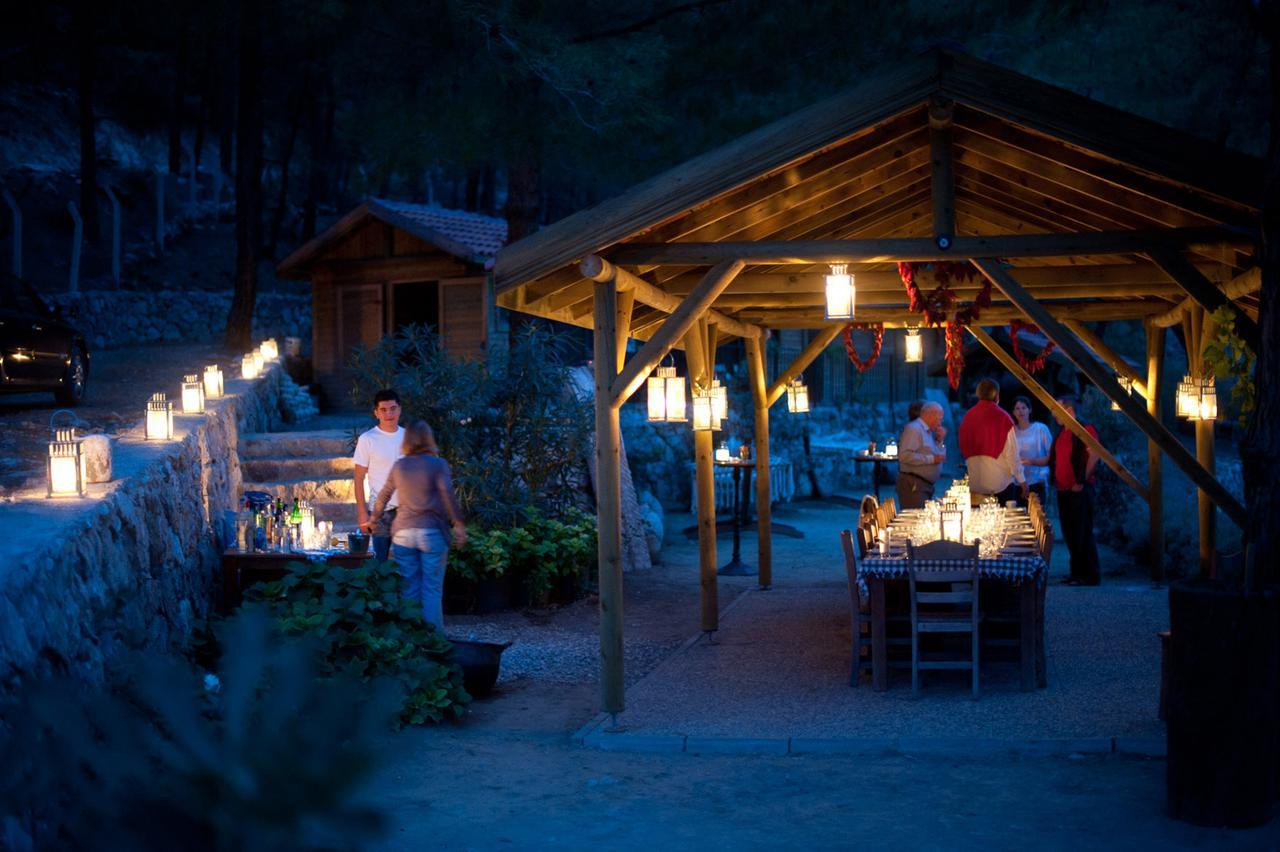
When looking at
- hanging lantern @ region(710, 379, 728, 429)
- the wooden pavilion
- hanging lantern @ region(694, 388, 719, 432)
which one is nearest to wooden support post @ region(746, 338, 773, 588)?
hanging lantern @ region(710, 379, 728, 429)

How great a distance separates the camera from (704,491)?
979 cm

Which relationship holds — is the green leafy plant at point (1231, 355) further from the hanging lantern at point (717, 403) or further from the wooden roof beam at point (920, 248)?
the hanging lantern at point (717, 403)

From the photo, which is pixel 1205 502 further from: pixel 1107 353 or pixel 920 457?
pixel 920 457

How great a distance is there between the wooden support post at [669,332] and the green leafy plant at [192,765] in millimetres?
5419

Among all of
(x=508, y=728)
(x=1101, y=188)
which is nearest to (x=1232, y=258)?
(x=1101, y=188)

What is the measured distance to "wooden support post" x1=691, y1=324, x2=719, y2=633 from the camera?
9.40m

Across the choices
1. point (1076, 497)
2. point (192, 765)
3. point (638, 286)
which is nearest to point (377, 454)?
point (638, 286)

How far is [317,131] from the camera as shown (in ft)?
117

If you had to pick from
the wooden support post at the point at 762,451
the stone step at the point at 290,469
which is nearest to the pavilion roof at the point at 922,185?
the wooden support post at the point at 762,451

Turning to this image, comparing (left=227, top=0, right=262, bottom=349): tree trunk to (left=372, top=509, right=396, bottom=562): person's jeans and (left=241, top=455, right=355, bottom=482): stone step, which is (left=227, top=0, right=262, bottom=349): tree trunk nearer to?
(left=241, top=455, right=355, bottom=482): stone step

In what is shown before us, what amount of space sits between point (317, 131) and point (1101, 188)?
104 feet

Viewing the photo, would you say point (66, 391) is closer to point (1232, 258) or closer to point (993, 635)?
point (993, 635)

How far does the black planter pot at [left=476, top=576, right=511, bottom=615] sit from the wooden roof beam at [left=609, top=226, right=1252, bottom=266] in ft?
14.2

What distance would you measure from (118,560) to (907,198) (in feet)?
20.1
